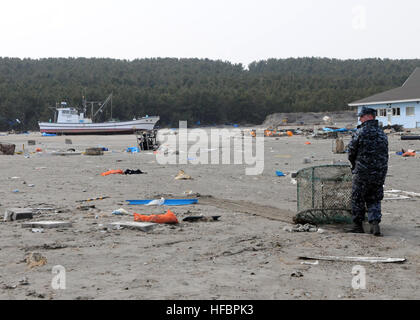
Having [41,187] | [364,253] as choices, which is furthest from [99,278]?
[41,187]

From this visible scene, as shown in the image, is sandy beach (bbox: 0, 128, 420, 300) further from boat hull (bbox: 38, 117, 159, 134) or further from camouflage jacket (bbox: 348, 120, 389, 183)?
boat hull (bbox: 38, 117, 159, 134)

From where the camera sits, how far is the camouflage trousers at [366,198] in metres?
7.28

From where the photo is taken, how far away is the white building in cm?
4356

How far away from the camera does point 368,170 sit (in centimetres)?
735

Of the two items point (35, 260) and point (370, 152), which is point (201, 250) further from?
point (370, 152)

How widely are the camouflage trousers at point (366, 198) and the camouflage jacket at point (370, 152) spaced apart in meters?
0.08

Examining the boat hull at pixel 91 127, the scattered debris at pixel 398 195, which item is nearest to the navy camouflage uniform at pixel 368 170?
the scattered debris at pixel 398 195

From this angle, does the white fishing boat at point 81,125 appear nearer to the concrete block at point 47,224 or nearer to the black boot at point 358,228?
the concrete block at point 47,224

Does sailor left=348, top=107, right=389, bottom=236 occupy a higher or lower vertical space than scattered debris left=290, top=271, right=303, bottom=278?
higher

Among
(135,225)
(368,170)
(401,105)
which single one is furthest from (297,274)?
(401,105)

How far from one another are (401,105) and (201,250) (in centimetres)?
4221

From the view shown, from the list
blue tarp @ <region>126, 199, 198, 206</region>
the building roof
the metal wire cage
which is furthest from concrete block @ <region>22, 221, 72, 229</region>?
the building roof
